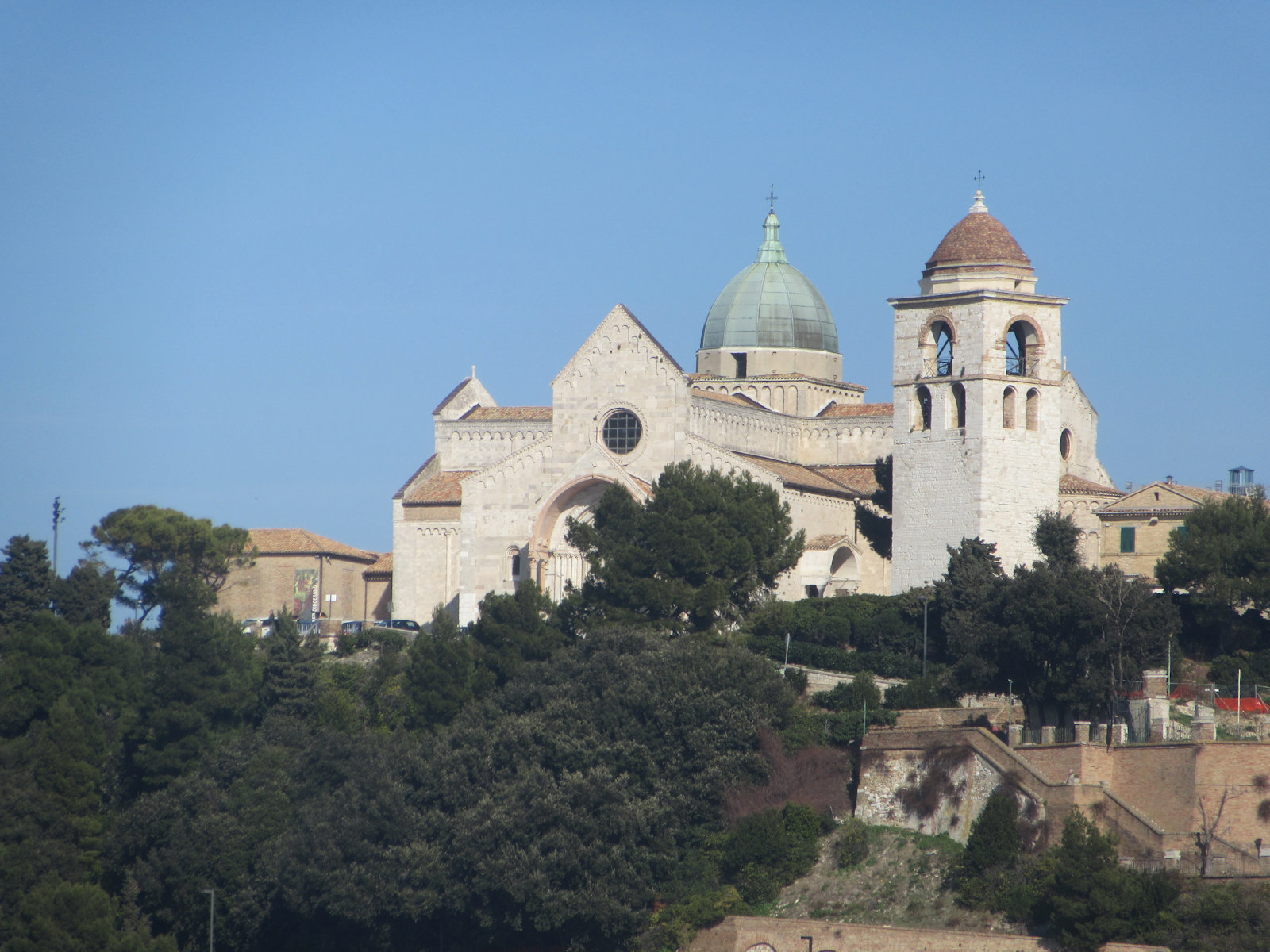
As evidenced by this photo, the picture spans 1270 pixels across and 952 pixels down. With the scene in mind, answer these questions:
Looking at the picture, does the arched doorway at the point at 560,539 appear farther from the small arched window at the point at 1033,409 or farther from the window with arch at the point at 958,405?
the small arched window at the point at 1033,409

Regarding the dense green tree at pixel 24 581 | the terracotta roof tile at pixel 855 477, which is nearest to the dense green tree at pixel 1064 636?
the terracotta roof tile at pixel 855 477

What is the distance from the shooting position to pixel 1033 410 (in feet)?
194

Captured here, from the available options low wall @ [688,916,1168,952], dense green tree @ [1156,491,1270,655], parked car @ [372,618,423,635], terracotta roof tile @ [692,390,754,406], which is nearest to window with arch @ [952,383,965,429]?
dense green tree @ [1156,491,1270,655]

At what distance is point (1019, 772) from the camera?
42.9 metres

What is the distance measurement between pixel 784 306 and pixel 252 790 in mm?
27395

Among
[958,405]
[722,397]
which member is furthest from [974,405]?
[722,397]

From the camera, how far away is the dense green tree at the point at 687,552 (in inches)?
2153

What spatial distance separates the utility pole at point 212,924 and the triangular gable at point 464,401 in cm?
2563

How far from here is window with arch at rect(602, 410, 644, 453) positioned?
64812 millimetres

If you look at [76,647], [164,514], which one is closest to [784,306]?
[164,514]

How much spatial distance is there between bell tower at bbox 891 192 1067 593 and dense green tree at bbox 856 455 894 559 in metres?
2.91

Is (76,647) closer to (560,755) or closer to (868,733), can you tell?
(560,755)

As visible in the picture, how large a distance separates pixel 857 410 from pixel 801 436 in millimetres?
1941

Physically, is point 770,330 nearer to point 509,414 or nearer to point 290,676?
point 509,414
